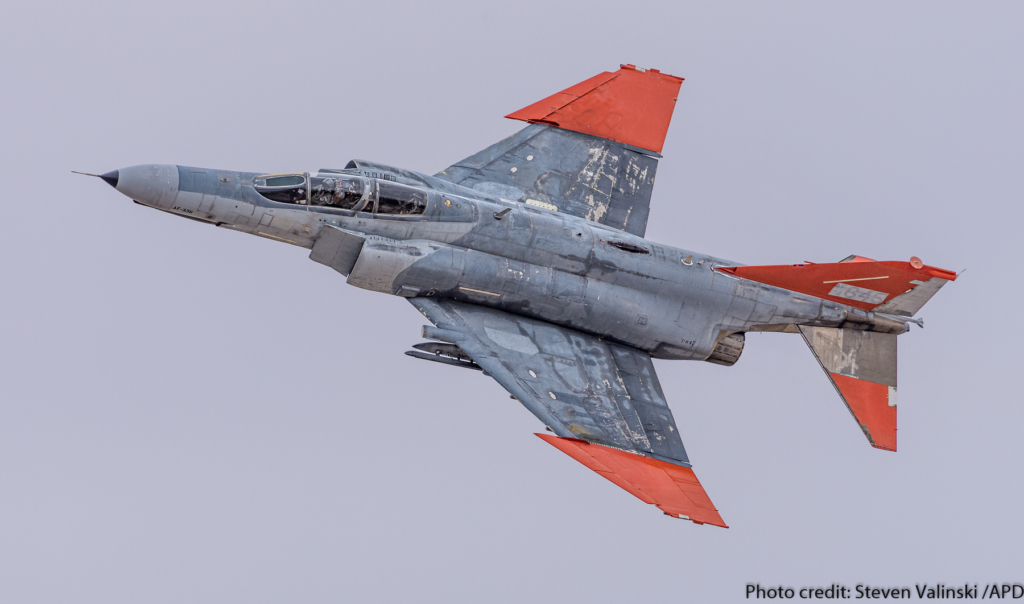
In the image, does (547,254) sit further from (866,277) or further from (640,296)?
(866,277)

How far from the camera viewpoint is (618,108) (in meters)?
29.9

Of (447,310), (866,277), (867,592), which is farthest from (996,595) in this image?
(447,310)

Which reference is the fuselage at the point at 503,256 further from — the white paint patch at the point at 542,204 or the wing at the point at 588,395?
the wing at the point at 588,395

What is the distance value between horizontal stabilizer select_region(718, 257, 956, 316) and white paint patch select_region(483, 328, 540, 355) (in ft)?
15.8

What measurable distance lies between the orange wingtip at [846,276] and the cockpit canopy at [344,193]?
7114 millimetres

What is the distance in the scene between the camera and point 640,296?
89.2 ft

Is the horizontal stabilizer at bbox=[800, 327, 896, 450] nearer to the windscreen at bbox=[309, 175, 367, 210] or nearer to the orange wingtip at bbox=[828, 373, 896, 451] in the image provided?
the orange wingtip at bbox=[828, 373, 896, 451]

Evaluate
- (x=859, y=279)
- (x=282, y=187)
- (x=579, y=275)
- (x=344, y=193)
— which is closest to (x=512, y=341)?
(x=579, y=275)

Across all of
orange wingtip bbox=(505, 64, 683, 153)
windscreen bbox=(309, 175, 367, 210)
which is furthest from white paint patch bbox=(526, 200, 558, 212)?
windscreen bbox=(309, 175, 367, 210)

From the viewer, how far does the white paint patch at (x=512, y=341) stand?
85.3 ft

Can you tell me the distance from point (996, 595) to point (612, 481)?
8.81m

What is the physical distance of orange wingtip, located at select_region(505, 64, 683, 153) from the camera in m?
29.2

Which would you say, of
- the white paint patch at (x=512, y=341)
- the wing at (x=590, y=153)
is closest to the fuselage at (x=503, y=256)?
the white paint patch at (x=512, y=341)

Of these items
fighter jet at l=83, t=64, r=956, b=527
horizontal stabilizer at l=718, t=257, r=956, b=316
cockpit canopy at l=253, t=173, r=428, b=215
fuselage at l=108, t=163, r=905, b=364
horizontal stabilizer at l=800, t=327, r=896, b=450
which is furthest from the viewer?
horizontal stabilizer at l=800, t=327, r=896, b=450
